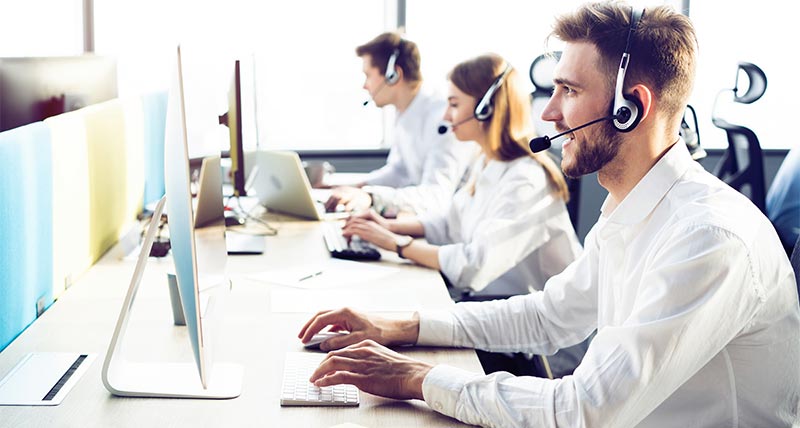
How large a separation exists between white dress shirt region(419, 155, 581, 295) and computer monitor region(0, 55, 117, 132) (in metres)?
1.10

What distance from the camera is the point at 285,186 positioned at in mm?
2713

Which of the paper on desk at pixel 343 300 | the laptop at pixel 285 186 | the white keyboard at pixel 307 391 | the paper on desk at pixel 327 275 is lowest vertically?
the white keyboard at pixel 307 391

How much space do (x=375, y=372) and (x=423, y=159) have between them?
231cm

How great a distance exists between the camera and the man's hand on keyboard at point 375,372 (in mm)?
1259

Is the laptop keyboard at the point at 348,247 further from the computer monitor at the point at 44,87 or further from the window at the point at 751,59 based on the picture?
the window at the point at 751,59

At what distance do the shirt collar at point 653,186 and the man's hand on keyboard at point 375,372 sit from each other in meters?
0.37

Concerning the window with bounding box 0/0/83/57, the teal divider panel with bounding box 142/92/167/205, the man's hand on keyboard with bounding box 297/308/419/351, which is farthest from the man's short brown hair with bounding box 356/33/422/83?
the man's hand on keyboard with bounding box 297/308/419/351

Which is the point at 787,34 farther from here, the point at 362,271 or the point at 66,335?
Answer: the point at 66,335

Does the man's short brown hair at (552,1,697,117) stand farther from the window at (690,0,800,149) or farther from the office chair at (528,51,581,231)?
the window at (690,0,800,149)

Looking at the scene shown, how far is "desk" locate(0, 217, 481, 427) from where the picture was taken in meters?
1.21

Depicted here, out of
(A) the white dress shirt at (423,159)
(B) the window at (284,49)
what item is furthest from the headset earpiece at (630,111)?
(B) the window at (284,49)

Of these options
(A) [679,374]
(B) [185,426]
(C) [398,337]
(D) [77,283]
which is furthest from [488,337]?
(D) [77,283]

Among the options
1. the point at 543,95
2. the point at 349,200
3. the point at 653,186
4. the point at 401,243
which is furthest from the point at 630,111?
the point at 349,200

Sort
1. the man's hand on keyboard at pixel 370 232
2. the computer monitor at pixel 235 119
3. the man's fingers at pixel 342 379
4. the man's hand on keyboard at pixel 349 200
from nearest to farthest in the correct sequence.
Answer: the man's fingers at pixel 342 379
the computer monitor at pixel 235 119
the man's hand on keyboard at pixel 370 232
the man's hand on keyboard at pixel 349 200
